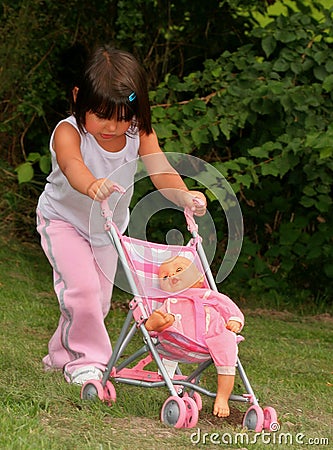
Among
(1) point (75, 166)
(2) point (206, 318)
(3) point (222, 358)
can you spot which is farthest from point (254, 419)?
(1) point (75, 166)

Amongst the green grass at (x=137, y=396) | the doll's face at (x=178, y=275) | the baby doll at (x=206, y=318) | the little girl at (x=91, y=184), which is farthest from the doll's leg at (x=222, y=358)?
the little girl at (x=91, y=184)

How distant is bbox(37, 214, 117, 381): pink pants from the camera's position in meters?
4.39

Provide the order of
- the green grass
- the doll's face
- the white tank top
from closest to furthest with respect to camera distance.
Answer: the green grass → the doll's face → the white tank top

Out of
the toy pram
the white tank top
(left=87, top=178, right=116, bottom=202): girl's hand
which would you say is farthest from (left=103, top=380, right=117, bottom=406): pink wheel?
(left=87, top=178, right=116, bottom=202): girl's hand

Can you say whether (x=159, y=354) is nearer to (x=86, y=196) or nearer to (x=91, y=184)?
(x=91, y=184)

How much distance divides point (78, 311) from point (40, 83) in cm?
433

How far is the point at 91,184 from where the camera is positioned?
3855 mm

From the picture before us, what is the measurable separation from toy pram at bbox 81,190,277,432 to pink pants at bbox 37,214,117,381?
1.12 ft

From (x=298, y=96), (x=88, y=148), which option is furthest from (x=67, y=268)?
(x=298, y=96)

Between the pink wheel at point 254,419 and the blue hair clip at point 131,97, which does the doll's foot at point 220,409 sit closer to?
the pink wheel at point 254,419

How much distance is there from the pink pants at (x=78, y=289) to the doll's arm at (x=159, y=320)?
0.72m

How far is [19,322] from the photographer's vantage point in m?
5.80

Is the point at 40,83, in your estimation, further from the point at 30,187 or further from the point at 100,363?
the point at 100,363

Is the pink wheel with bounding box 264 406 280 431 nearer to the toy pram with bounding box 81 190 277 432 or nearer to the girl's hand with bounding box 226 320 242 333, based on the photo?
the toy pram with bounding box 81 190 277 432
